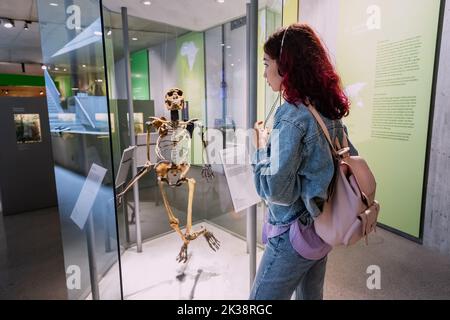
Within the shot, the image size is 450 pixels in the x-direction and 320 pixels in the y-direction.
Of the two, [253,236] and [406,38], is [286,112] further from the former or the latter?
[406,38]

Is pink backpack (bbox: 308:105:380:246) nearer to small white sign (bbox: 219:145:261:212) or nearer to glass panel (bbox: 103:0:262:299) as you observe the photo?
small white sign (bbox: 219:145:261:212)

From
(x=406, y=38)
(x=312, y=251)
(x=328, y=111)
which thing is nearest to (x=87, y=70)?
(x=328, y=111)

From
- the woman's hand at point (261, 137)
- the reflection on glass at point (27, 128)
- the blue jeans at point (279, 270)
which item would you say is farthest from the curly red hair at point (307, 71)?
the reflection on glass at point (27, 128)

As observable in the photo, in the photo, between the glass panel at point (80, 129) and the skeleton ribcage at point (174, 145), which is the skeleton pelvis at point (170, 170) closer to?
the skeleton ribcage at point (174, 145)

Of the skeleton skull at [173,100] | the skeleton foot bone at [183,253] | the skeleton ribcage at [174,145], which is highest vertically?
the skeleton skull at [173,100]

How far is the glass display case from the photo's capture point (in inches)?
62.9

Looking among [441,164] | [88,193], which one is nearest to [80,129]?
[88,193]

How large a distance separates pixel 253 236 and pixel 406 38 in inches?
102

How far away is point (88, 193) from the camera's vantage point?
1.46 m

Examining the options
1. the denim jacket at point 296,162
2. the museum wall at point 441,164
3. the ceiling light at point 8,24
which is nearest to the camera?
the denim jacket at point 296,162

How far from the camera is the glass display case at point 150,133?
62.9 inches

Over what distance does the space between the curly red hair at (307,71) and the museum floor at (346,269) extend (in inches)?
65.1

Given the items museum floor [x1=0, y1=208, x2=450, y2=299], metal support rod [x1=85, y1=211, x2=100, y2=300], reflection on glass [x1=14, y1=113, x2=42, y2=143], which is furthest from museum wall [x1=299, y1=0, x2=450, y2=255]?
reflection on glass [x1=14, y1=113, x2=42, y2=143]

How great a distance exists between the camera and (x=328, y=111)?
1.04m
